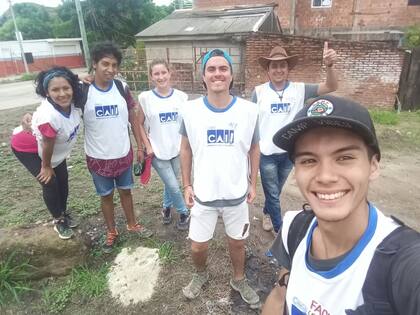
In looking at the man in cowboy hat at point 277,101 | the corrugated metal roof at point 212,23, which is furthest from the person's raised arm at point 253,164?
the corrugated metal roof at point 212,23

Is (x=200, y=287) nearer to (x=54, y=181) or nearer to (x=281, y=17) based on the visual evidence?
(x=54, y=181)

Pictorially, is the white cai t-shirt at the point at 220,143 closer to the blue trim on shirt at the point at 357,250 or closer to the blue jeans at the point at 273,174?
the blue jeans at the point at 273,174

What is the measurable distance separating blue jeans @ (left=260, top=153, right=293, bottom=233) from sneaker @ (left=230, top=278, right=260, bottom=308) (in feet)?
2.67

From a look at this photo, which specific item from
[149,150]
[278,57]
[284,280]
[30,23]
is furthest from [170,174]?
[30,23]

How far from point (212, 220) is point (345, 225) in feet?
4.30

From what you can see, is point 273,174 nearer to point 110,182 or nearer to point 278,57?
point 278,57

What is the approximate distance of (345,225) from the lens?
3.56 feet

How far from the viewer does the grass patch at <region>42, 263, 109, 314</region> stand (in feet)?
8.67

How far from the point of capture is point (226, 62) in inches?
85.1

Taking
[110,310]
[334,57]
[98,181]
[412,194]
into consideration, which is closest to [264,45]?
[412,194]

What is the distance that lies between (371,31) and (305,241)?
16.7 metres

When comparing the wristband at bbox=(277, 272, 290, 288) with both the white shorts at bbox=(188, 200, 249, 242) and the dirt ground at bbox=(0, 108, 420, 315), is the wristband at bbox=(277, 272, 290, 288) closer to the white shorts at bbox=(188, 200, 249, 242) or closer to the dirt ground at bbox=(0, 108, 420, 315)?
the white shorts at bbox=(188, 200, 249, 242)

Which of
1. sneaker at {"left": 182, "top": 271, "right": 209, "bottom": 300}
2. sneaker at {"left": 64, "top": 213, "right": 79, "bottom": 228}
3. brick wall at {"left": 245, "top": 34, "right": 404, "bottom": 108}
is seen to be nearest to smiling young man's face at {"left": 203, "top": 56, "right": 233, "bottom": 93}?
sneaker at {"left": 182, "top": 271, "right": 209, "bottom": 300}

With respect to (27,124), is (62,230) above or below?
below
